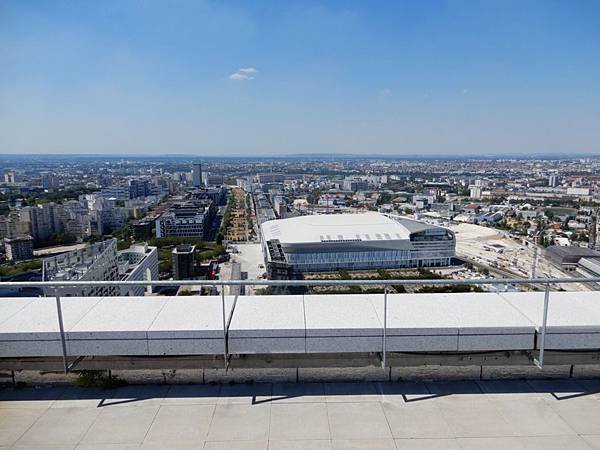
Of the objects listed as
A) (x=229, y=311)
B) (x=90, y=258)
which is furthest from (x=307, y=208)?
(x=229, y=311)

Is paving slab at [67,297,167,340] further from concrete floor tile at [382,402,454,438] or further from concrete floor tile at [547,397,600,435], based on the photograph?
concrete floor tile at [547,397,600,435]

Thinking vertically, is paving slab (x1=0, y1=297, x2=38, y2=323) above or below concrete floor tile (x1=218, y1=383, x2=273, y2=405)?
above

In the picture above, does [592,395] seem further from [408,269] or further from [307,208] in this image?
[307,208]

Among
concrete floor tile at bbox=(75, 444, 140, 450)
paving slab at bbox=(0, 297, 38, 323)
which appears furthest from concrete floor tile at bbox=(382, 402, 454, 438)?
paving slab at bbox=(0, 297, 38, 323)

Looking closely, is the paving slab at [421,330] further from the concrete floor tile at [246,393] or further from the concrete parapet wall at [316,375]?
the concrete floor tile at [246,393]

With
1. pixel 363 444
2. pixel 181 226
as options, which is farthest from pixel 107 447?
pixel 181 226
